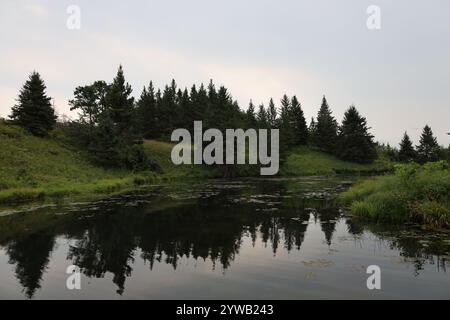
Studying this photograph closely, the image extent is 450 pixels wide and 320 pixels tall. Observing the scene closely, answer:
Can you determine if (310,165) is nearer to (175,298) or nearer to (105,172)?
(105,172)

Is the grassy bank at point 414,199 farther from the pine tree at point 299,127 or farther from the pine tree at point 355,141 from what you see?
the pine tree at point 299,127

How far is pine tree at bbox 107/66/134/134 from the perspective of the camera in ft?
189

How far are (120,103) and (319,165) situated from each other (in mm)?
42842

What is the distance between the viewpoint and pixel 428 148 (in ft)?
292

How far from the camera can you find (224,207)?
25641 mm

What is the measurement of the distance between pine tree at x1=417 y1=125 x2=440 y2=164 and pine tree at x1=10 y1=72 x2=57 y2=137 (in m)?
82.4

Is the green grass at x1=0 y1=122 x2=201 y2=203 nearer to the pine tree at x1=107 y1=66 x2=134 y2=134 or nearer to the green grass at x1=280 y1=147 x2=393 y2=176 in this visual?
the pine tree at x1=107 y1=66 x2=134 y2=134

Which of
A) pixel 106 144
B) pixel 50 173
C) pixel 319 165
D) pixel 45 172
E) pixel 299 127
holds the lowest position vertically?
pixel 50 173

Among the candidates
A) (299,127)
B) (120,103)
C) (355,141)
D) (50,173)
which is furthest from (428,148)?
(50,173)

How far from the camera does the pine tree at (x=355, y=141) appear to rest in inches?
3371

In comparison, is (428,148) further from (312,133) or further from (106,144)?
(106,144)

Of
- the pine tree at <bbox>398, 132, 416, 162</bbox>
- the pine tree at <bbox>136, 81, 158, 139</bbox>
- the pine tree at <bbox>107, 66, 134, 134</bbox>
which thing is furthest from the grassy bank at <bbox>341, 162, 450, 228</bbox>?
the pine tree at <bbox>398, 132, 416, 162</bbox>

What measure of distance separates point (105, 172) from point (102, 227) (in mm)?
30729

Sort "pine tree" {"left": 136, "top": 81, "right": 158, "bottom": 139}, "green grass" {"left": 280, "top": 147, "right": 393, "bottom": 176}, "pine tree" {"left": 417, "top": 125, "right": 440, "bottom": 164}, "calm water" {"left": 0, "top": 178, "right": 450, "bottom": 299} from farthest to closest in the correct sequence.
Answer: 1. "pine tree" {"left": 417, "top": 125, "right": 440, "bottom": 164}
2. "pine tree" {"left": 136, "top": 81, "right": 158, "bottom": 139}
3. "green grass" {"left": 280, "top": 147, "right": 393, "bottom": 176}
4. "calm water" {"left": 0, "top": 178, "right": 450, "bottom": 299}
